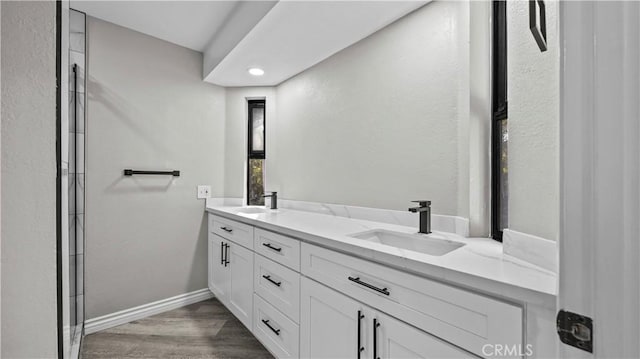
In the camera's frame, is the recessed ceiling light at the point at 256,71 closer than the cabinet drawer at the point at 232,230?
No

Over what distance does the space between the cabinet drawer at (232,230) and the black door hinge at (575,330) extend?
1.80 metres

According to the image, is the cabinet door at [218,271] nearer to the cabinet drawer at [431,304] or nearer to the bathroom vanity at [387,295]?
the bathroom vanity at [387,295]

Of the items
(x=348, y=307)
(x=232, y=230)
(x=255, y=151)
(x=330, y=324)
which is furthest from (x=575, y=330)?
(x=255, y=151)

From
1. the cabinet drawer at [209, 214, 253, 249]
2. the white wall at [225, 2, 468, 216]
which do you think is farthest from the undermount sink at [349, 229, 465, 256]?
the cabinet drawer at [209, 214, 253, 249]

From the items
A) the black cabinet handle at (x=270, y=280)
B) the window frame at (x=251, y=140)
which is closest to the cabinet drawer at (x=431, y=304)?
the black cabinet handle at (x=270, y=280)

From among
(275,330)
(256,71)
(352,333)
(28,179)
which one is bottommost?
(275,330)

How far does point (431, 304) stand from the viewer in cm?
95

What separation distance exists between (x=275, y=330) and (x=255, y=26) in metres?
1.86

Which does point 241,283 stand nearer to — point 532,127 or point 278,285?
point 278,285

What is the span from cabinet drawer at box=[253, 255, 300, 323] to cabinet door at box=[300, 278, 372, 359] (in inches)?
2.6

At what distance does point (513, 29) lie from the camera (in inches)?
43.1

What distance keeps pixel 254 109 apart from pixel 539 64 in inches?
106

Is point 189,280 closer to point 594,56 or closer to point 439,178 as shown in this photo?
point 439,178

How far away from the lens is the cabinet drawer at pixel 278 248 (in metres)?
1.61
